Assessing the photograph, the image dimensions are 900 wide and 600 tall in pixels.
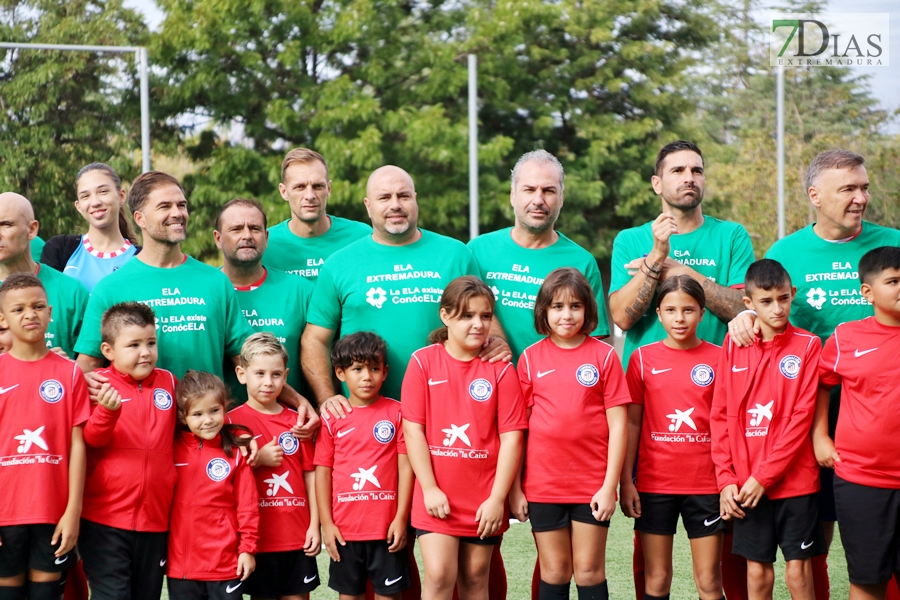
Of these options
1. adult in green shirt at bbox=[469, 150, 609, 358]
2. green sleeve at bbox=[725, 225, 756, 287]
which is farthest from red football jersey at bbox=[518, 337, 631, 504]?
green sleeve at bbox=[725, 225, 756, 287]

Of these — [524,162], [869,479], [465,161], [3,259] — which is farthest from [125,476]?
[465,161]

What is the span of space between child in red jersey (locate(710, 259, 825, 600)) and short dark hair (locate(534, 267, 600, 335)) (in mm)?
665

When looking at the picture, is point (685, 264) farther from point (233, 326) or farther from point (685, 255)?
point (233, 326)

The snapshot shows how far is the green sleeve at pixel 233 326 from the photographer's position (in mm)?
4891

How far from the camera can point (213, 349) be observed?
482 cm

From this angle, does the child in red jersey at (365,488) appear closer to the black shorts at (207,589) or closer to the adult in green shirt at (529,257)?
the black shorts at (207,589)

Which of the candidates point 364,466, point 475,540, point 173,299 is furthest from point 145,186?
point 475,540

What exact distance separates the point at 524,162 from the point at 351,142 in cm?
1441

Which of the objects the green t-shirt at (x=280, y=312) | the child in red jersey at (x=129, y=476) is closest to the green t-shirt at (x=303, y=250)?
the green t-shirt at (x=280, y=312)

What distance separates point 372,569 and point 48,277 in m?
2.09

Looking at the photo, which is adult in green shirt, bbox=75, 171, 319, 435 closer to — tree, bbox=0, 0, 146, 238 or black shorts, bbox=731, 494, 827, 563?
black shorts, bbox=731, 494, 827, 563

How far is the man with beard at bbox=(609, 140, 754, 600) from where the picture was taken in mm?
4902

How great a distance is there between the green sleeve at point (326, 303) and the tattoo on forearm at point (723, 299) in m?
1.79

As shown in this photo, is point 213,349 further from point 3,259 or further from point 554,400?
point 554,400
